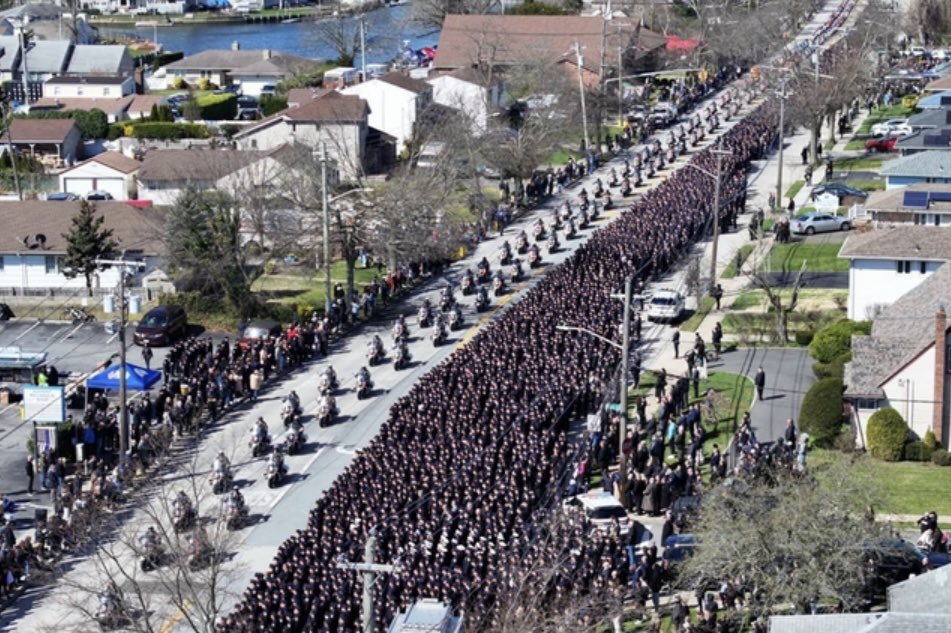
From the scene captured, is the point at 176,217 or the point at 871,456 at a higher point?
the point at 176,217

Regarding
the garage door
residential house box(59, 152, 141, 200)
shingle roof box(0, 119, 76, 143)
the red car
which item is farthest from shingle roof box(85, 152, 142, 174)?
the red car

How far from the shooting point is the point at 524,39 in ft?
364

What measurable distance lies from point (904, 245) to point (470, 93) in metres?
41.1

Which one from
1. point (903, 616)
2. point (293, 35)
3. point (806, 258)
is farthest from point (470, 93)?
point (293, 35)

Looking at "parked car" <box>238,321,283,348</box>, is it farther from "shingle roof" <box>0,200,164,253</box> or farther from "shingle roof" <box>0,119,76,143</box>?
"shingle roof" <box>0,119,76,143</box>

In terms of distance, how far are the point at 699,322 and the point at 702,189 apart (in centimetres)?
1328

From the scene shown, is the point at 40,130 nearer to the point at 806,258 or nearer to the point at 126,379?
the point at 806,258

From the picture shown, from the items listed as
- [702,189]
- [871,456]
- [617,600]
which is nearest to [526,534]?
[617,600]

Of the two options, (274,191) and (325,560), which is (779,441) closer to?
(325,560)

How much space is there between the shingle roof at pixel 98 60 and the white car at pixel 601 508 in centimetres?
8810

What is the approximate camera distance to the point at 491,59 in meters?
99.2

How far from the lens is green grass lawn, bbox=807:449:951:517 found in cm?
4447

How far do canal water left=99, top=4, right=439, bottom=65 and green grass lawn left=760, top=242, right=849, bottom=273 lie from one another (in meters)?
68.0

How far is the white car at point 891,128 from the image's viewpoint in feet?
297
